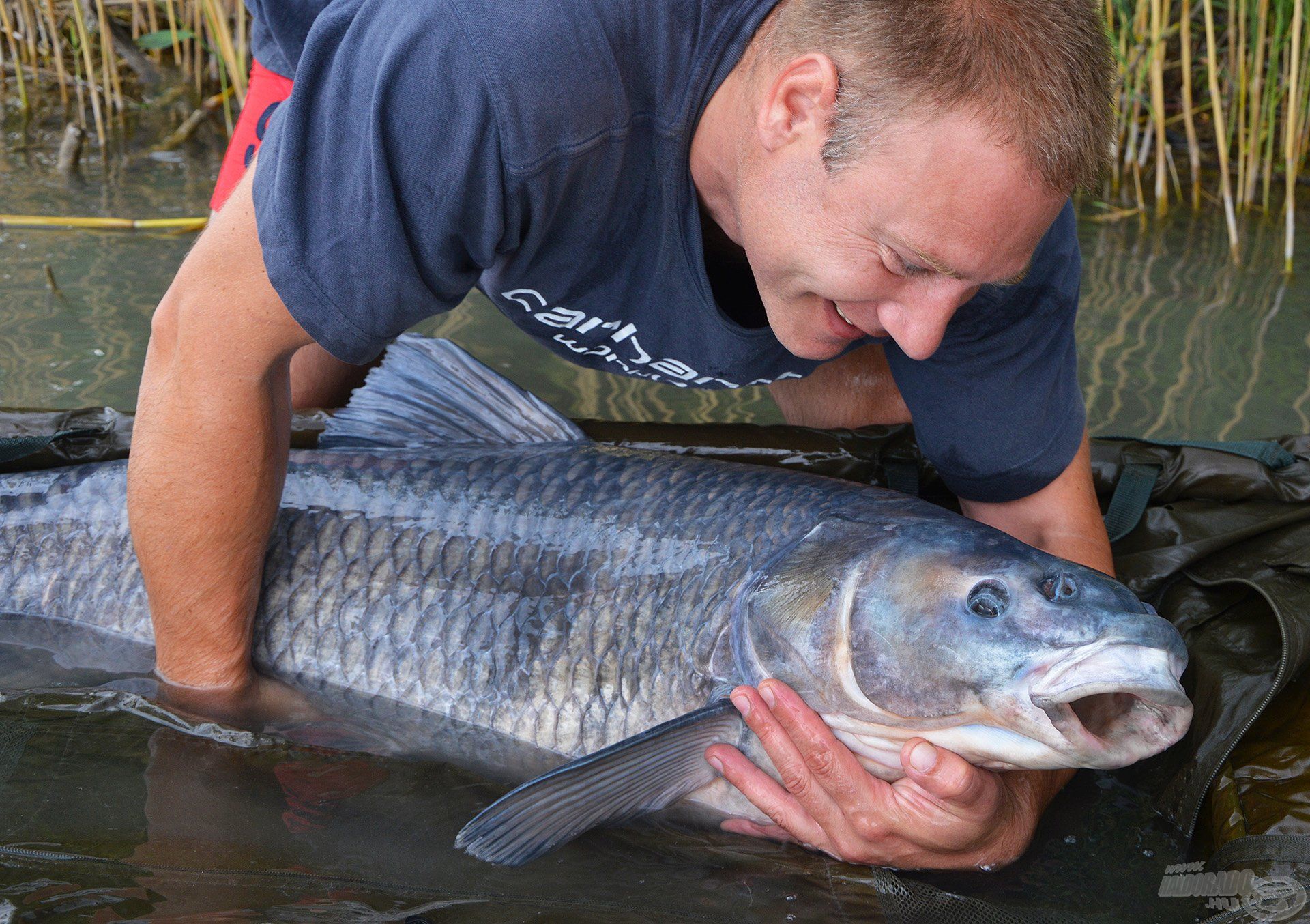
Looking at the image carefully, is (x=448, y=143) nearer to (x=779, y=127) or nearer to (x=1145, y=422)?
(x=779, y=127)

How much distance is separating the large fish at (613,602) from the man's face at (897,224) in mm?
362

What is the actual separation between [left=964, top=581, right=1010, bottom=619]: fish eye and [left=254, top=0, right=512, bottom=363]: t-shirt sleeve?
2.71ft

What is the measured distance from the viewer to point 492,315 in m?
3.87

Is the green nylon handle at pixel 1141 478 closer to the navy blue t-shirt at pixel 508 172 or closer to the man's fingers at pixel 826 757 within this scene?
the navy blue t-shirt at pixel 508 172

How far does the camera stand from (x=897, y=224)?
146 centimetres

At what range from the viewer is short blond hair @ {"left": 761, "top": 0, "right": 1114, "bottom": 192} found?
1364mm

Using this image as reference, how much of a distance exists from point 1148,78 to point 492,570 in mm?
4702

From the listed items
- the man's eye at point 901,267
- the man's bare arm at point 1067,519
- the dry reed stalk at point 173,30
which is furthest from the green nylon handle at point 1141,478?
the dry reed stalk at point 173,30

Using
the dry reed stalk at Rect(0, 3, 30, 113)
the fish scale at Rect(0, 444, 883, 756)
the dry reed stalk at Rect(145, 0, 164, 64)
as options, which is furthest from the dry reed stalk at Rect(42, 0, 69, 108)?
the fish scale at Rect(0, 444, 883, 756)

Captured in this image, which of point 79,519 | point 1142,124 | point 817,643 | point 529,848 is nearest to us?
point 529,848

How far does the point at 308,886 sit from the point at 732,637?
70 cm

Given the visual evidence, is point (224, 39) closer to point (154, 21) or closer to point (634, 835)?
point (154, 21)

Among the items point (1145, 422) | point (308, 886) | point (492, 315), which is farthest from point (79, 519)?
point (1145, 422)

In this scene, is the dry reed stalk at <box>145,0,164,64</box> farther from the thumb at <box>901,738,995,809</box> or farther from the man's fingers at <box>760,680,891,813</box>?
the thumb at <box>901,738,995,809</box>
